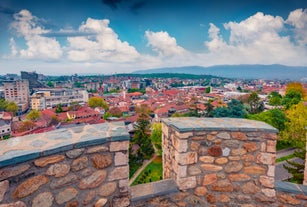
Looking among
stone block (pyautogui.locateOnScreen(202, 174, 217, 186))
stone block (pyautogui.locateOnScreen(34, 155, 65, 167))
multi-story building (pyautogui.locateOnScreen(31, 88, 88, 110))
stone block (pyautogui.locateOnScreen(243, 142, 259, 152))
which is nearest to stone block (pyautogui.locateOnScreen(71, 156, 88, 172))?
stone block (pyautogui.locateOnScreen(34, 155, 65, 167))

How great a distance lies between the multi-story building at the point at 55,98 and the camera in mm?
52791

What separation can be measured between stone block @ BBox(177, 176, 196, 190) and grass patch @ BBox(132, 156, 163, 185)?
10693 mm

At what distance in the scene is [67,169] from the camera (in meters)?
1.67

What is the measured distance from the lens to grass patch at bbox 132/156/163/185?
1294cm

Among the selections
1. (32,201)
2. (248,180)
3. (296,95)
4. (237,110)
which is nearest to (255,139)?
(248,180)

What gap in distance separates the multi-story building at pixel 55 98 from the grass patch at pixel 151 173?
154 feet

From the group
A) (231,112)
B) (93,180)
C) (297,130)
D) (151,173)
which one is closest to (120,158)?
(93,180)

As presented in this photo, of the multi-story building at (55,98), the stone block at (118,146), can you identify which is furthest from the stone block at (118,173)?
the multi-story building at (55,98)

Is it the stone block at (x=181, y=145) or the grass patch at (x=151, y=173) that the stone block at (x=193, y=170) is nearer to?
the stone block at (x=181, y=145)

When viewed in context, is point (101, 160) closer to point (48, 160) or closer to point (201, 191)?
point (48, 160)

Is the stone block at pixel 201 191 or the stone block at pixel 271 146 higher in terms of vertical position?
the stone block at pixel 271 146

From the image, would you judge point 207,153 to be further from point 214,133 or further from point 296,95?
point 296,95

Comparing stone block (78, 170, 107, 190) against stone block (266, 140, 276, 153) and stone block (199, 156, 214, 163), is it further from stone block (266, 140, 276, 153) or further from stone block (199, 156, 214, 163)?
stone block (266, 140, 276, 153)

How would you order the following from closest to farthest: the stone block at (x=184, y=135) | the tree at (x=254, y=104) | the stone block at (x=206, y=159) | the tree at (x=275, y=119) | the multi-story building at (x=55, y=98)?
1. the stone block at (x=184, y=135)
2. the stone block at (x=206, y=159)
3. the tree at (x=275, y=119)
4. the tree at (x=254, y=104)
5. the multi-story building at (x=55, y=98)
